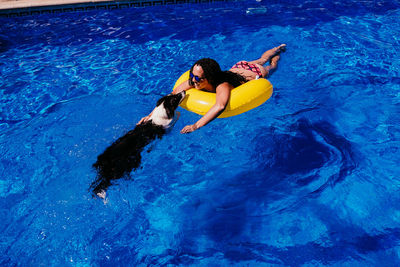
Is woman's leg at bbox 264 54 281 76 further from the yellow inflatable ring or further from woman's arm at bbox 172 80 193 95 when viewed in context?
woman's arm at bbox 172 80 193 95

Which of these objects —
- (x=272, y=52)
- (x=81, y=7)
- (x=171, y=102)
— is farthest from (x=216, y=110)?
(x=81, y=7)

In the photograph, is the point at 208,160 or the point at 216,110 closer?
the point at 216,110

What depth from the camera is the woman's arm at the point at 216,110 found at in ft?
12.4

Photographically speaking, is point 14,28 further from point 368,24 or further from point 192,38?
point 368,24

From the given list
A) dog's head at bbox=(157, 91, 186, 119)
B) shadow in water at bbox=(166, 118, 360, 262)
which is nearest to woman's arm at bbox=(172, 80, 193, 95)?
dog's head at bbox=(157, 91, 186, 119)

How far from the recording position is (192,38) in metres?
7.19

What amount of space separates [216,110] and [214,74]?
0.52m

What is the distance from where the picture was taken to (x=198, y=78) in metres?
3.93

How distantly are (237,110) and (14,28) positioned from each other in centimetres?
700

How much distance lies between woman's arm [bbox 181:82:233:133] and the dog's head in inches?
11.0

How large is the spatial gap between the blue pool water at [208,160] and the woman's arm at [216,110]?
50 cm

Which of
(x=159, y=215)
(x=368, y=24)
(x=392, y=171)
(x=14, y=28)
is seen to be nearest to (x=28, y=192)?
(x=159, y=215)

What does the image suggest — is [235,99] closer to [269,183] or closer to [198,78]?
[198,78]

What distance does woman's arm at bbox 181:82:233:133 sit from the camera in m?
3.77
